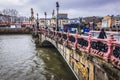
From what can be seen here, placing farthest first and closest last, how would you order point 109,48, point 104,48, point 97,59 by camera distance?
point 104,48 < point 97,59 < point 109,48

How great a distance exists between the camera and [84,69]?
1120 cm

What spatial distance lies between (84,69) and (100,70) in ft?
8.19

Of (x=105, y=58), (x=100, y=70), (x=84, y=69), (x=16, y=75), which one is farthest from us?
(x=16, y=75)

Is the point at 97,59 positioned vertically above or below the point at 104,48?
Answer: below

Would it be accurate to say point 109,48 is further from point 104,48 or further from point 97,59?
point 104,48

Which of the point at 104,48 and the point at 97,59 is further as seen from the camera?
the point at 104,48

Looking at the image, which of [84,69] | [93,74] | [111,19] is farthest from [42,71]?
[111,19]

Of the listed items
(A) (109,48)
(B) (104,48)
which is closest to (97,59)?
(B) (104,48)

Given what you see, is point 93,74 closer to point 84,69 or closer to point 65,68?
point 84,69

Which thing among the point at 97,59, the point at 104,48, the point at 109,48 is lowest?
the point at 97,59

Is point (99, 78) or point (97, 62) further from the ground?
point (97, 62)

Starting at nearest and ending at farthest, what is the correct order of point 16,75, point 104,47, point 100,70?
point 100,70
point 104,47
point 16,75

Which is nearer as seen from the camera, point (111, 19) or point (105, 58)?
point (105, 58)

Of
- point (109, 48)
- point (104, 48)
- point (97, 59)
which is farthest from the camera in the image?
point (104, 48)
